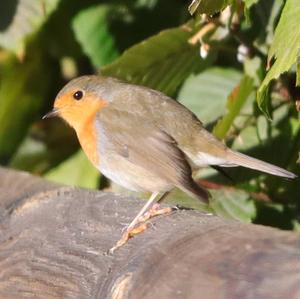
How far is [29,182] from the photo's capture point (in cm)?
427

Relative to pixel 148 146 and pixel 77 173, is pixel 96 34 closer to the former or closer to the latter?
pixel 77 173

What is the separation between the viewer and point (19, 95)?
620 centimetres

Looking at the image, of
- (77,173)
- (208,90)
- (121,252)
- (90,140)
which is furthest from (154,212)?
(77,173)

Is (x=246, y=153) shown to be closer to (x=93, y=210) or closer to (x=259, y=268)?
(x=93, y=210)

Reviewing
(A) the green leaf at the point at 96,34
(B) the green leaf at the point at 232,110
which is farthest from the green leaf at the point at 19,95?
(B) the green leaf at the point at 232,110

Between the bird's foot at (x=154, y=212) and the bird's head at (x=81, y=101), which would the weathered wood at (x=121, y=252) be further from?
the bird's head at (x=81, y=101)

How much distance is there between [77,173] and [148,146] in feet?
4.85

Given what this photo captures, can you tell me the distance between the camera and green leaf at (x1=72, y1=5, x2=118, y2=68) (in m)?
5.49

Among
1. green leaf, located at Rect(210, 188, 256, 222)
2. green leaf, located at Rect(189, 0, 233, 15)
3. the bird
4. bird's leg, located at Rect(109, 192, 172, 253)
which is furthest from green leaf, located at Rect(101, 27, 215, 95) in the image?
green leaf, located at Rect(189, 0, 233, 15)

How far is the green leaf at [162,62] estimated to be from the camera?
466 cm

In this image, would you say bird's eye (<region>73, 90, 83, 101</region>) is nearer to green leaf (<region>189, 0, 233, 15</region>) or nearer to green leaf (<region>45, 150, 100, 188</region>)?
green leaf (<region>45, 150, 100, 188</region>)

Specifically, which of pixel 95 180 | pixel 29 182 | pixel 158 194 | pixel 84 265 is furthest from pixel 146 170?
pixel 95 180

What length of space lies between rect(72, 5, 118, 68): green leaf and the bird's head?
0.62m

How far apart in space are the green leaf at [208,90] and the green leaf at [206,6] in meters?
1.36
